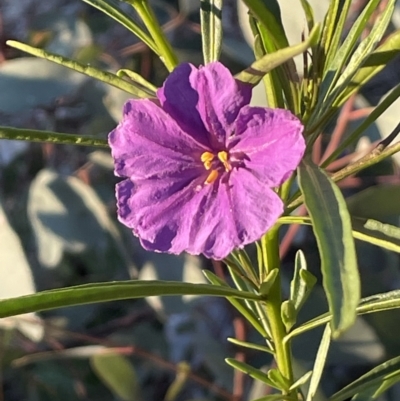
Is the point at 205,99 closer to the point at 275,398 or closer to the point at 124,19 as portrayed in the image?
the point at 124,19

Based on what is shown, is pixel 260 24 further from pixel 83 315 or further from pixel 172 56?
pixel 83 315

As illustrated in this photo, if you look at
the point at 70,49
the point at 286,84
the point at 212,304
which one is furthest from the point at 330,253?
the point at 212,304

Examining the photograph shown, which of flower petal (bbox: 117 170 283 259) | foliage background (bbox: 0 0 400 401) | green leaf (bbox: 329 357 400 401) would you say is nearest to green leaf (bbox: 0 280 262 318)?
flower petal (bbox: 117 170 283 259)

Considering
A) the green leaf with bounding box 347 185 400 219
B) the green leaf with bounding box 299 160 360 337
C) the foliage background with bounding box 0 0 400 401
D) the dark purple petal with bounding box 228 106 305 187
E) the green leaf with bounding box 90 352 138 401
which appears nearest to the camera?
the green leaf with bounding box 299 160 360 337

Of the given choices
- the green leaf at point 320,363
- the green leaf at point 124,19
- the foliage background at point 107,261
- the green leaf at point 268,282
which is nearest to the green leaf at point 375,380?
the green leaf at point 320,363

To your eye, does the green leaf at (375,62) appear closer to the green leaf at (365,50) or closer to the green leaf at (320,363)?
the green leaf at (365,50)

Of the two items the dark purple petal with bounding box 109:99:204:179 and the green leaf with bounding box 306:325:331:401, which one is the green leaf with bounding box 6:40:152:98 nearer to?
the dark purple petal with bounding box 109:99:204:179

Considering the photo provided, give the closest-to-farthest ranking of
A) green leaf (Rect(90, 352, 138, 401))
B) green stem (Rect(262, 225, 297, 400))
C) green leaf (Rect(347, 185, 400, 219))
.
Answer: green stem (Rect(262, 225, 297, 400))
green leaf (Rect(347, 185, 400, 219))
green leaf (Rect(90, 352, 138, 401))
